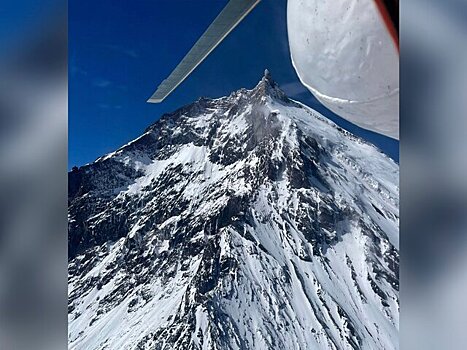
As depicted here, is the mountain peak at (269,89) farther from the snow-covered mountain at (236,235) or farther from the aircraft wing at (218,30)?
the aircraft wing at (218,30)

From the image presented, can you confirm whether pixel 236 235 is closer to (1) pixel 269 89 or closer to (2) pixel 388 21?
(1) pixel 269 89

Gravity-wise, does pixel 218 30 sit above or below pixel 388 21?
above

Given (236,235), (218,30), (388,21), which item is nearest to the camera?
(388,21)

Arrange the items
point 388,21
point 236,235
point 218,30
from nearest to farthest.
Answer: point 388,21
point 218,30
point 236,235

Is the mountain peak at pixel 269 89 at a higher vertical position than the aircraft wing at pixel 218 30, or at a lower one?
higher

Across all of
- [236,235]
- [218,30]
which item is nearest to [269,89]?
[236,235]

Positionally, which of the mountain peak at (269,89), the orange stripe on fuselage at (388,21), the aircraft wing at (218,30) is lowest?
the orange stripe on fuselage at (388,21)

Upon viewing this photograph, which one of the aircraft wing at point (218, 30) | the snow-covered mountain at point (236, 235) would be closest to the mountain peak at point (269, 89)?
the snow-covered mountain at point (236, 235)
